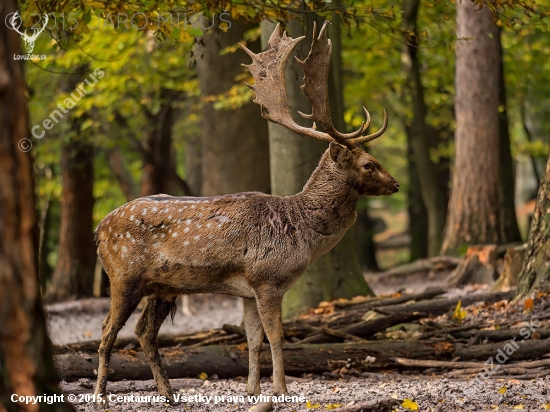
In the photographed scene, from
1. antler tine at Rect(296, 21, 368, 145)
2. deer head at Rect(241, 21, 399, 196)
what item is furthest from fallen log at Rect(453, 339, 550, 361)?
antler tine at Rect(296, 21, 368, 145)

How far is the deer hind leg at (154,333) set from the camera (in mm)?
6785

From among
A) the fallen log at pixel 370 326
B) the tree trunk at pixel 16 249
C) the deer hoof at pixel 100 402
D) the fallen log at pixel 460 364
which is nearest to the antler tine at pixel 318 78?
the fallen log at pixel 460 364

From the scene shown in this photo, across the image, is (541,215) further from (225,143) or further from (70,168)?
(70,168)

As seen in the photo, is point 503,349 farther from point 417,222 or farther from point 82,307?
point 417,222

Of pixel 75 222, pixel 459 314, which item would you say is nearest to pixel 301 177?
pixel 459 314

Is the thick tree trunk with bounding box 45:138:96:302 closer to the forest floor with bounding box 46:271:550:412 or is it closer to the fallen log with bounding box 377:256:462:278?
the fallen log with bounding box 377:256:462:278

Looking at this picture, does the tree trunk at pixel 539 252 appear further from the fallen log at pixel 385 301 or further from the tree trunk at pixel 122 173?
the tree trunk at pixel 122 173

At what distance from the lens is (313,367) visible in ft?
25.3

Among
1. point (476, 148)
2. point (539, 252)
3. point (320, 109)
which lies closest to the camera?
point (320, 109)

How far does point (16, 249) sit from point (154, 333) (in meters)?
3.00

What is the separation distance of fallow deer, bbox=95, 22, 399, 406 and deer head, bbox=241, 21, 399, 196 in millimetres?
12

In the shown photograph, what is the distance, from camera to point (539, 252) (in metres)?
8.82

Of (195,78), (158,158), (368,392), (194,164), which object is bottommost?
(368,392)

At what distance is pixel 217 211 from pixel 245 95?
8158 millimetres
